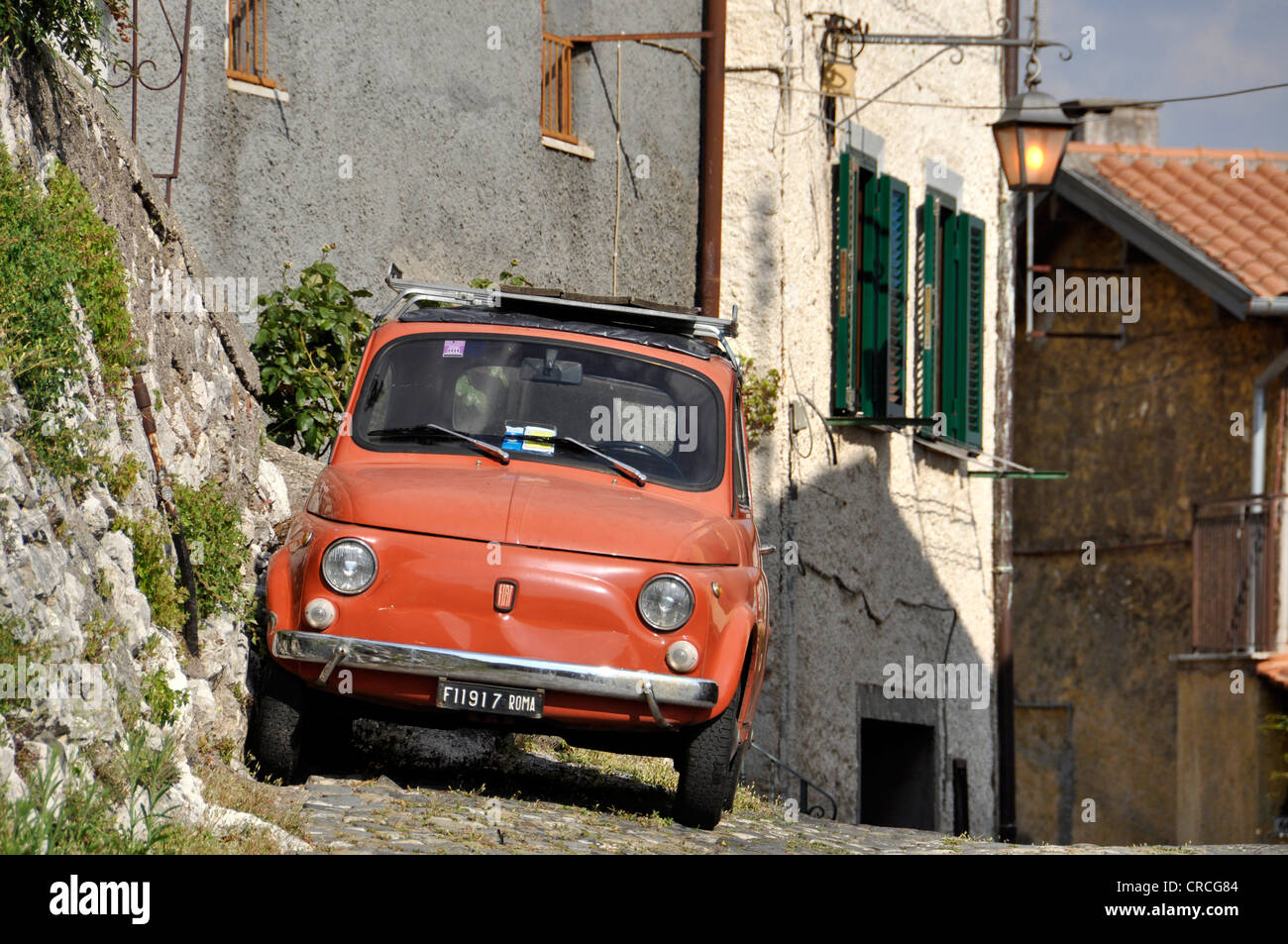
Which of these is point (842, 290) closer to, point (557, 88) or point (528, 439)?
point (557, 88)

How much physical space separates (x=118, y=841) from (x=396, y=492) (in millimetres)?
2187

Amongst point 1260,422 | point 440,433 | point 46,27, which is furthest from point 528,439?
point 1260,422

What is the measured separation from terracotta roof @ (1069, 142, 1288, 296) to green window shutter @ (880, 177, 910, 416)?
3.90 metres

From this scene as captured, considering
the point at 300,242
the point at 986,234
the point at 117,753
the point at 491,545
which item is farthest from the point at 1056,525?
the point at 117,753

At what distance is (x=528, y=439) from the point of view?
736 centimetres

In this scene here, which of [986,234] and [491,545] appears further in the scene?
[986,234]

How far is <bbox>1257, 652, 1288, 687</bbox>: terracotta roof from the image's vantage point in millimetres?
15953

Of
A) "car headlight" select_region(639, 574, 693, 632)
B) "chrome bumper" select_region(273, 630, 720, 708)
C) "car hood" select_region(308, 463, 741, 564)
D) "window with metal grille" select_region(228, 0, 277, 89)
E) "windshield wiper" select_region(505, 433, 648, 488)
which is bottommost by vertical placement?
"chrome bumper" select_region(273, 630, 720, 708)

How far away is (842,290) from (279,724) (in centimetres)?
807

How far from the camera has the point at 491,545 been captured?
6.50 metres

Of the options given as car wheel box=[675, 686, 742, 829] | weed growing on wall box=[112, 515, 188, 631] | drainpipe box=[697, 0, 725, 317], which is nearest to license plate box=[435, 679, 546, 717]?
car wheel box=[675, 686, 742, 829]

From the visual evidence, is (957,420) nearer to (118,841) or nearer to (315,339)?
(315,339)

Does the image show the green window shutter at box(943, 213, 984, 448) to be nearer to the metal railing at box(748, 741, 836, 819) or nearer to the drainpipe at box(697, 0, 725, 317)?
the drainpipe at box(697, 0, 725, 317)

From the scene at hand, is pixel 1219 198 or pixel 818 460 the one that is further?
pixel 1219 198
